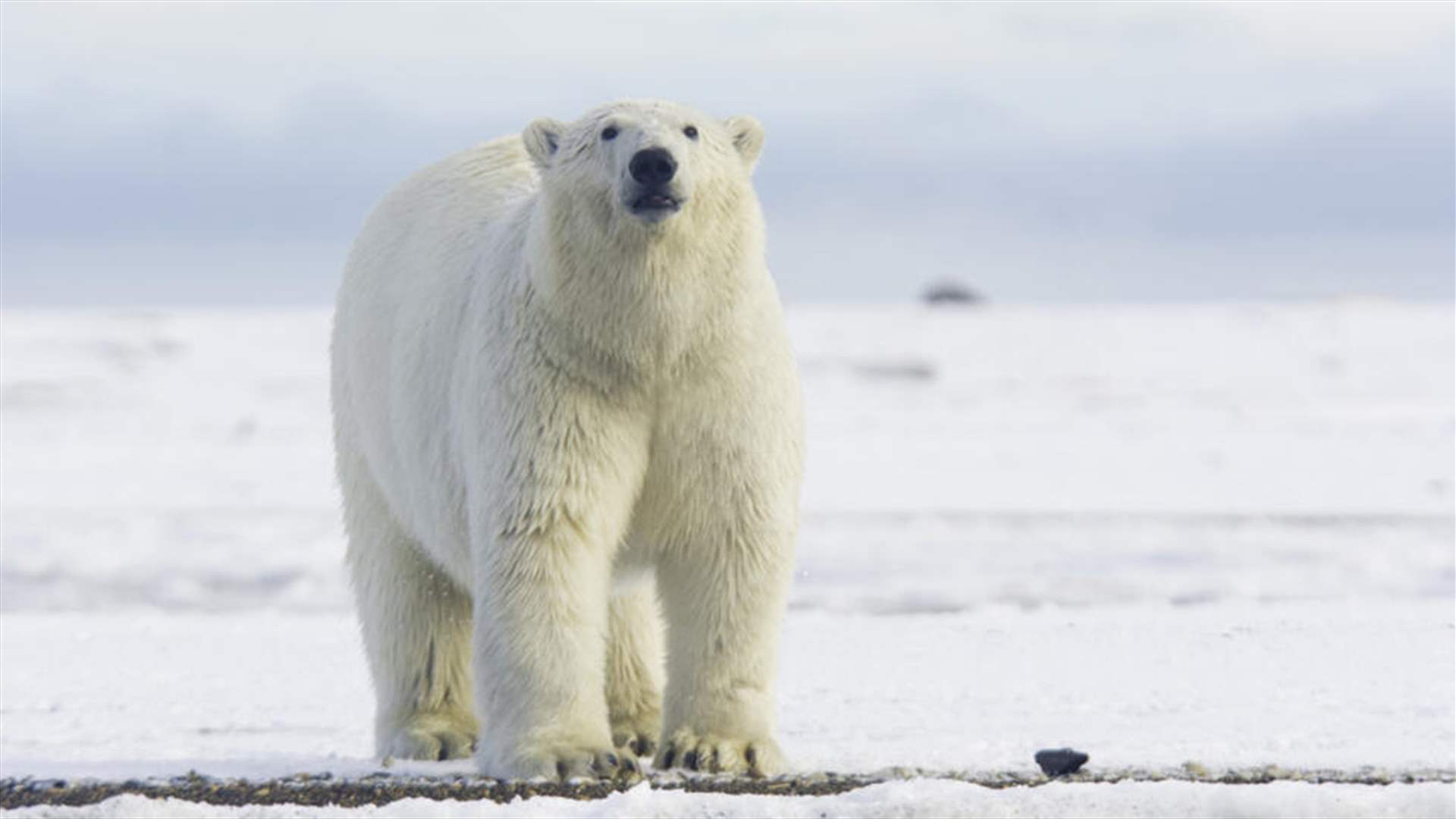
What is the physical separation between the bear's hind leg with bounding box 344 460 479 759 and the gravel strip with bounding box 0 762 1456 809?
767mm

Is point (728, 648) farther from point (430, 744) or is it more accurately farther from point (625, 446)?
point (430, 744)

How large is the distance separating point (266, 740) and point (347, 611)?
3761mm

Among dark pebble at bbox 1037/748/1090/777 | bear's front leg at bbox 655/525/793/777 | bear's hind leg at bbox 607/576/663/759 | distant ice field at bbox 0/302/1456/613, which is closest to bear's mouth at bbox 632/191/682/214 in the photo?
bear's front leg at bbox 655/525/793/777

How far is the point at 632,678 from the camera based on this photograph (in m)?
5.80

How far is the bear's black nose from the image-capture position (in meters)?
4.72

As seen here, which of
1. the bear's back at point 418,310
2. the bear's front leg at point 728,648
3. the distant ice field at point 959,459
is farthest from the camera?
the distant ice field at point 959,459

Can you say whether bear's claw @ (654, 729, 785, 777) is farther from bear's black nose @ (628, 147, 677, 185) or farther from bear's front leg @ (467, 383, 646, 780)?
bear's black nose @ (628, 147, 677, 185)

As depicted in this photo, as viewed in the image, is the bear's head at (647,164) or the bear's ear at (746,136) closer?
the bear's head at (647,164)

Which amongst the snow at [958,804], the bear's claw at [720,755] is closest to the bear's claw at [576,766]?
the bear's claw at [720,755]

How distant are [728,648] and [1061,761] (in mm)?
783

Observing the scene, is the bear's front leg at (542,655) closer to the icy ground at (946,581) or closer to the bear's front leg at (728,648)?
the bear's front leg at (728,648)

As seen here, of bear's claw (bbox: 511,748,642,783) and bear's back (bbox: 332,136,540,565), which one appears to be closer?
bear's claw (bbox: 511,748,642,783)

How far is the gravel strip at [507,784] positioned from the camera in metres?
4.55

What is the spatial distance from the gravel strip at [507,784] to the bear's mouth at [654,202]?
1223 millimetres
